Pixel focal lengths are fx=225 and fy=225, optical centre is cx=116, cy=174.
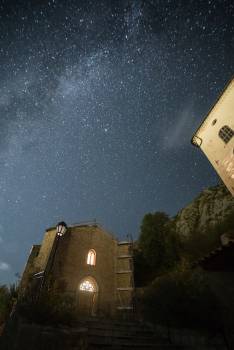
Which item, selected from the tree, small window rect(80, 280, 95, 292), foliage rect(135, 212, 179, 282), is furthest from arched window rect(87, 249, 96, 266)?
the tree

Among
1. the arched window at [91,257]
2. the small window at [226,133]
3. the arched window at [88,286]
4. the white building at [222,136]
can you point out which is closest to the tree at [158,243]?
the arched window at [91,257]

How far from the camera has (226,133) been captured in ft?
51.2

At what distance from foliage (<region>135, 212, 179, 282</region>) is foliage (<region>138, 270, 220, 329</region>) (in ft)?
35.2

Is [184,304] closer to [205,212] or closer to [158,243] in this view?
[158,243]

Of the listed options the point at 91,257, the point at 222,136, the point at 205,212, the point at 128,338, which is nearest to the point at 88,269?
the point at 91,257

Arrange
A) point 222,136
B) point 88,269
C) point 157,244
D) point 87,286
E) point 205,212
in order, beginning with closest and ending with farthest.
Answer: point 222,136
point 87,286
point 88,269
point 157,244
point 205,212

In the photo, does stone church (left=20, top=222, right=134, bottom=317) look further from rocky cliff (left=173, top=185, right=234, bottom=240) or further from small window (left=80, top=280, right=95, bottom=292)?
rocky cliff (left=173, top=185, right=234, bottom=240)

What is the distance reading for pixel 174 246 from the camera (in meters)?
22.3

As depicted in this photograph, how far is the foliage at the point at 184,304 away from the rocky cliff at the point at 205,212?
45.4 feet

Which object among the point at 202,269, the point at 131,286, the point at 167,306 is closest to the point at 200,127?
the point at 202,269

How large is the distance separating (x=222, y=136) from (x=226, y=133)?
0.42 m

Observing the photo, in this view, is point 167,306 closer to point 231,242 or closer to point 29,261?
point 231,242

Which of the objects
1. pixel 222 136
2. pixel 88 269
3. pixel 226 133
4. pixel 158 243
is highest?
pixel 222 136

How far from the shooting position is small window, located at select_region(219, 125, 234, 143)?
15.2 m
